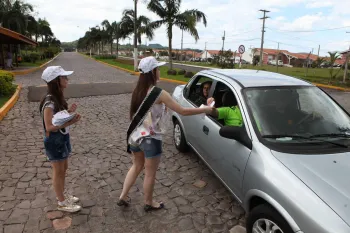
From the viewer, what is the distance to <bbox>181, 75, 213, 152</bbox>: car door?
3.89 metres

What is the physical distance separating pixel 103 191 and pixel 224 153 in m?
1.71

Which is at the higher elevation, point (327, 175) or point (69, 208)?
point (327, 175)

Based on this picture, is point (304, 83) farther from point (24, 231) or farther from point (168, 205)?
point (24, 231)

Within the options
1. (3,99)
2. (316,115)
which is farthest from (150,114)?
(3,99)

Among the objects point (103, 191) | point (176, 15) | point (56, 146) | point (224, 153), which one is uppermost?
point (176, 15)

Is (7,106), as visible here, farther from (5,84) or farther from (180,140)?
(180,140)

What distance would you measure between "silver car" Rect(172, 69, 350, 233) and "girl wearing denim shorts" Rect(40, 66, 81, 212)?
159 centimetres

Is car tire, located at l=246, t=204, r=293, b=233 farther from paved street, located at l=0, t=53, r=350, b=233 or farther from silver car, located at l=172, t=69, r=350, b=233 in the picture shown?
paved street, located at l=0, t=53, r=350, b=233

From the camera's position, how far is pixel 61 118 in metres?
2.50

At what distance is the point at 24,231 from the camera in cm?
276

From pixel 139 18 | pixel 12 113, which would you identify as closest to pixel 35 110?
pixel 12 113

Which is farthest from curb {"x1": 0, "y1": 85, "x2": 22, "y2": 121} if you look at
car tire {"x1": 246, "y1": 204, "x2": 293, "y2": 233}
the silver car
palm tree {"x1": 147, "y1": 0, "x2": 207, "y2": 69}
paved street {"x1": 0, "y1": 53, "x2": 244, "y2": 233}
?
palm tree {"x1": 147, "y1": 0, "x2": 207, "y2": 69}

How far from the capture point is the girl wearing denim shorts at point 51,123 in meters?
2.54

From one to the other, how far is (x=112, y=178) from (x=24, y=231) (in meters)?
1.35
